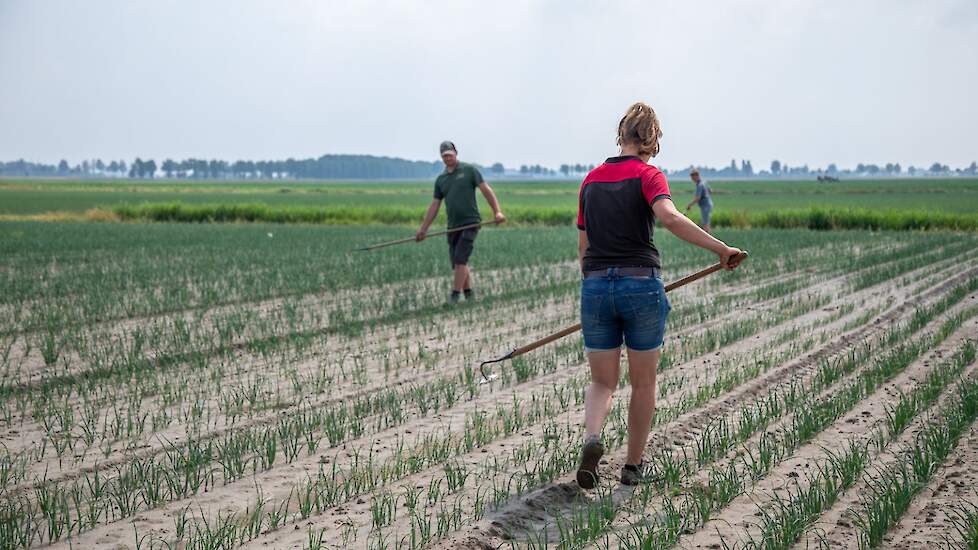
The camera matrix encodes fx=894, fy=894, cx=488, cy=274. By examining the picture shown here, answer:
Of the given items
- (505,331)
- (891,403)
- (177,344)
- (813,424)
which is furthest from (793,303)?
(177,344)

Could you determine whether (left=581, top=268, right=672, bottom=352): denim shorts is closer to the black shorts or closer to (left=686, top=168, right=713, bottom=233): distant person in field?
the black shorts

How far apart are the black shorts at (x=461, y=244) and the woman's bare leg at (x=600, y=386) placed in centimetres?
665

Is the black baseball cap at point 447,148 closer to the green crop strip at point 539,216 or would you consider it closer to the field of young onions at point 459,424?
the field of young onions at point 459,424

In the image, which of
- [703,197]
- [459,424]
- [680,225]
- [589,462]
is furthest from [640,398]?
[703,197]

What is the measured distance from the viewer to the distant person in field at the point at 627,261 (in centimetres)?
453

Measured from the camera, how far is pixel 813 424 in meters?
5.70

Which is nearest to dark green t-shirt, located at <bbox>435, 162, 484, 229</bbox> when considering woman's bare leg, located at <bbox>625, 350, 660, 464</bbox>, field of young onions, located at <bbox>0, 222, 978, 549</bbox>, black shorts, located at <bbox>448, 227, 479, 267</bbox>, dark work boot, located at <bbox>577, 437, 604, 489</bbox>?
black shorts, located at <bbox>448, 227, 479, 267</bbox>

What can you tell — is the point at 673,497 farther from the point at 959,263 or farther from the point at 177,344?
the point at 959,263

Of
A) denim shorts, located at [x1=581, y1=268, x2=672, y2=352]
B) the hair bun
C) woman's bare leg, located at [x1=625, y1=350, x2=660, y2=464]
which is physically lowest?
woman's bare leg, located at [x1=625, y1=350, x2=660, y2=464]

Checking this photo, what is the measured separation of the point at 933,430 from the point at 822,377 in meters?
1.87

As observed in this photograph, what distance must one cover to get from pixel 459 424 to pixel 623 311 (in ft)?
6.26

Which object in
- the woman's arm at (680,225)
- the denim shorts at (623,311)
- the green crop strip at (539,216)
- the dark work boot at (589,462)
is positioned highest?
the woman's arm at (680,225)

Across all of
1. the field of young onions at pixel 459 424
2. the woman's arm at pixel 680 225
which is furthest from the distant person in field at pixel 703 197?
the woman's arm at pixel 680 225

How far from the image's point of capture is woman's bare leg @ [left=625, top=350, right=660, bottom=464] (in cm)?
475
